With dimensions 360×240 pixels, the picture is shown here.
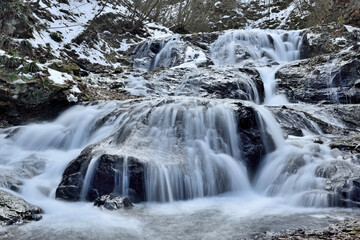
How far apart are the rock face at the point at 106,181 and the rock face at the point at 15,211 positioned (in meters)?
0.81

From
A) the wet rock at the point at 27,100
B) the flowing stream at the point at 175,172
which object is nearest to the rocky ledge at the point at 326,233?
the flowing stream at the point at 175,172

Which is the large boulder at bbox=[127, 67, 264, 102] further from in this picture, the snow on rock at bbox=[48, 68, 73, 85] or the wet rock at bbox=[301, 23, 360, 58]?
the wet rock at bbox=[301, 23, 360, 58]

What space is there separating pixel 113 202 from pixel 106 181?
2.26ft

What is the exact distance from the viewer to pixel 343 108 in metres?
9.42

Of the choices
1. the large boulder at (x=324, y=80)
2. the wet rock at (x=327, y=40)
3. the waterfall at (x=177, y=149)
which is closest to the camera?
the waterfall at (x=177, y=149)

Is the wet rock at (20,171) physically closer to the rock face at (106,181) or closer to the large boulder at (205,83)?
the rock face at (106,181)

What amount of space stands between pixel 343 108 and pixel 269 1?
24.3 meters

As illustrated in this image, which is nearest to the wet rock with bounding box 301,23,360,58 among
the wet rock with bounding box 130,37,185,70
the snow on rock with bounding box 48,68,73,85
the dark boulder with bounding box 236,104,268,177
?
the wet rock with bounding box 130,37,185,70

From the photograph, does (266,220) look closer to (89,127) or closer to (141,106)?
(141,106)

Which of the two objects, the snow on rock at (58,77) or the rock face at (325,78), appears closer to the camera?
the snow on rock at (58,77)

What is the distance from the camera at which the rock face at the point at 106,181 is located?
5.38 m

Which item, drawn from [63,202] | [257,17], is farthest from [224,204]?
[257,17]

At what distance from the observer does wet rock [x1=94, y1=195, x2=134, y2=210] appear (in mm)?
4763

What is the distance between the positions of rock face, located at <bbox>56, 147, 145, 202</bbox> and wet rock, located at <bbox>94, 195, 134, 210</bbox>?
32cm
